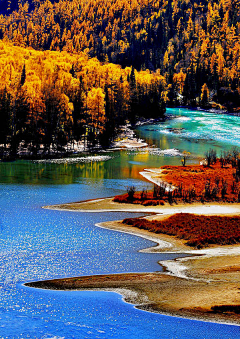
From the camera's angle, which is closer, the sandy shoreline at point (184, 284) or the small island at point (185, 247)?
the sandy shoreline at point (184, 284)

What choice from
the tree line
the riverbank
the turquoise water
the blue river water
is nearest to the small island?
the riverbank

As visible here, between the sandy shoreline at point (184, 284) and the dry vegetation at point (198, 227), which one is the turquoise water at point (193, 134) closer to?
the dry vegetation at point (198, 227)

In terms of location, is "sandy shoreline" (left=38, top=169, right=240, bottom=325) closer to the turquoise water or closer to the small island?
the small island

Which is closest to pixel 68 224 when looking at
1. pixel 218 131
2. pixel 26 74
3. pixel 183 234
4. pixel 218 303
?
pixel 183 234

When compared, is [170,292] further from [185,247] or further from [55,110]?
[55,110]

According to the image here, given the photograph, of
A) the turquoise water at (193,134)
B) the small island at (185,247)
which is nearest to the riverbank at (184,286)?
the small island at (185,247)

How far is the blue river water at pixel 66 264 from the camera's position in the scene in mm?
16703

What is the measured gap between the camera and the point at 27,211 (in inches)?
1465

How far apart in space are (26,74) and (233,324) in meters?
100

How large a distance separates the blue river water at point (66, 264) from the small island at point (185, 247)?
0.90 meters

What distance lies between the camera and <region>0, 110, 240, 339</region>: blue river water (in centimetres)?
1670

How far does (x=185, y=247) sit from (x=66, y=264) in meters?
8.96

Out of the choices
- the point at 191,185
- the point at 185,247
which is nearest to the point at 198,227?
the point at 185,247

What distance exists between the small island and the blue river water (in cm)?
90
